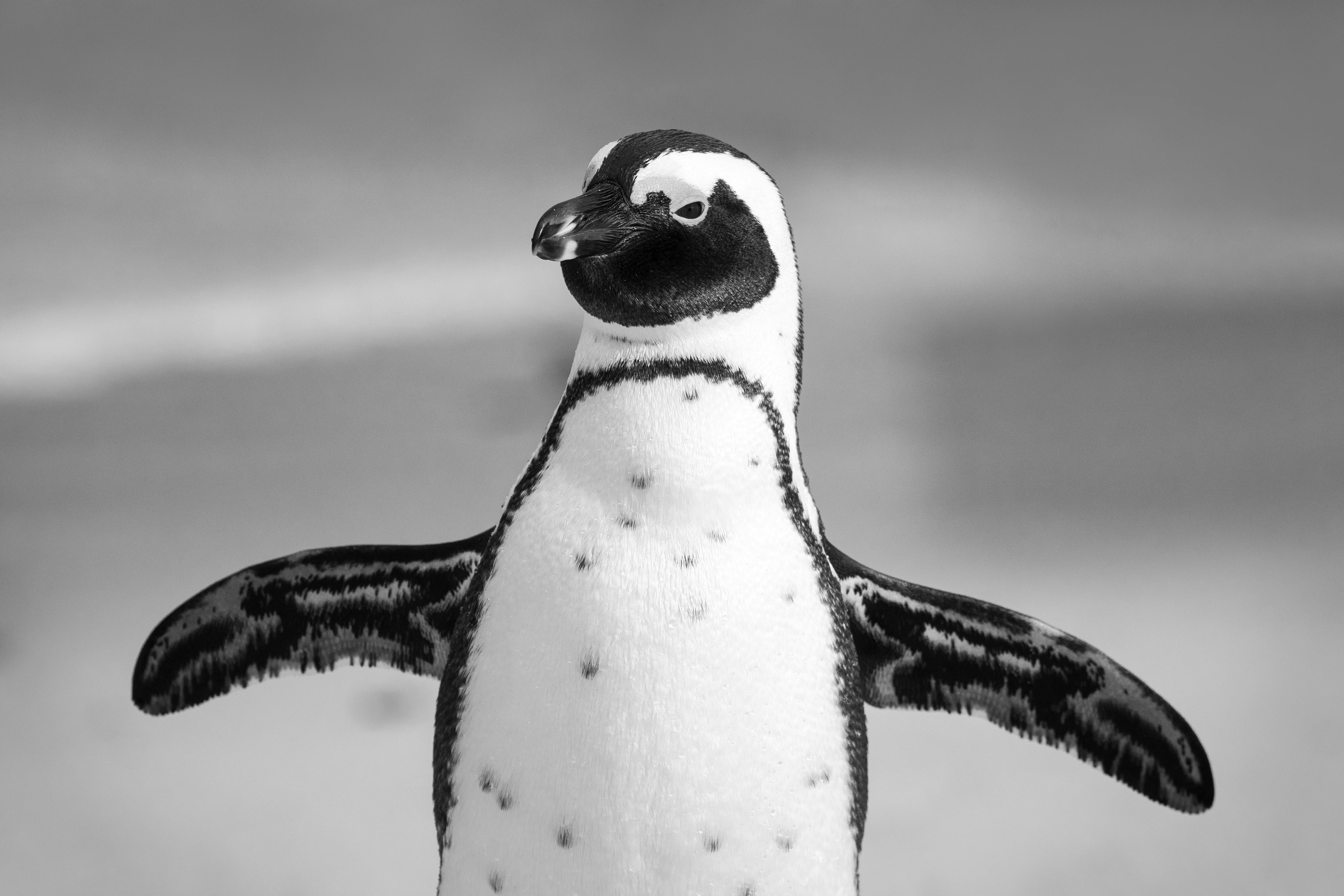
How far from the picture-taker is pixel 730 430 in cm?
78

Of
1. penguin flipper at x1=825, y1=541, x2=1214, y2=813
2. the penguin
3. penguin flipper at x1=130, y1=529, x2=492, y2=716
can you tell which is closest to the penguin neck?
the penguin

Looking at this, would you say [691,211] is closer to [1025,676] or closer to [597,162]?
[597,162]

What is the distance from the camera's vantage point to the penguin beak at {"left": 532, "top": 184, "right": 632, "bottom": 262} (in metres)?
0.72

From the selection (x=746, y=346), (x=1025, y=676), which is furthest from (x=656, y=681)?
(x=1025, y=676)

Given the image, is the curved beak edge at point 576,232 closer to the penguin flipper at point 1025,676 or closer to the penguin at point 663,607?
the penguin at point 663,607

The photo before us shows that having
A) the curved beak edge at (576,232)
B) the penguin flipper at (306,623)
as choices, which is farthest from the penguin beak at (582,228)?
the penguin flipper at (306,623)

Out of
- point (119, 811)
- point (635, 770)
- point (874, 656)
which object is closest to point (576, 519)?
point (635, 770)

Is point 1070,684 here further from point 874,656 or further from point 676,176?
point 676,176

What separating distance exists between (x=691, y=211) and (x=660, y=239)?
0.03m

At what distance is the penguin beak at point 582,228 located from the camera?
2.37 ft

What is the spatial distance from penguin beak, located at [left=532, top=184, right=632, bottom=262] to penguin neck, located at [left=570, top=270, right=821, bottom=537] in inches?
2.6

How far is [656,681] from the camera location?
738 millimetres

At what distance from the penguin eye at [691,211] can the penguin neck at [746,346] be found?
0.06 meters

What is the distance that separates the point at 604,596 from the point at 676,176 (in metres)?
0.26
